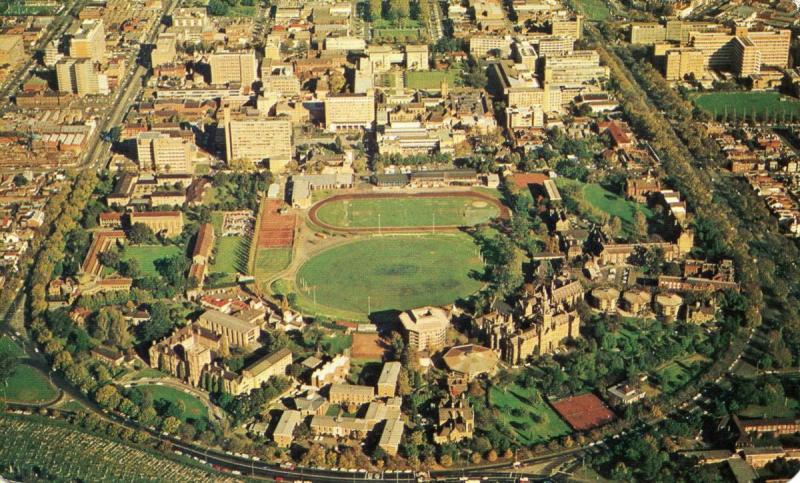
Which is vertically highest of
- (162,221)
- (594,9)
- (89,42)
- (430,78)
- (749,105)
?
(89,42)

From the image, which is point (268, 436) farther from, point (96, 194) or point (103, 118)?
point (103, 118)

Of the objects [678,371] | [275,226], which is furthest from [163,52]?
[678,371]

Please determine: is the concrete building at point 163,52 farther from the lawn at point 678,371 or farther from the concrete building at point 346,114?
the lawn at point 678,371

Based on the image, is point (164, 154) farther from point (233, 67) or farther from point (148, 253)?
point (233, 67)

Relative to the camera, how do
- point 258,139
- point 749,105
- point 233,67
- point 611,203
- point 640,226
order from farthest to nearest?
point 233,67 < point 749,105 < point 258,139 < point 611,203 < point 640,226

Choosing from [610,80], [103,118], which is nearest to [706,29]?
[610,80]

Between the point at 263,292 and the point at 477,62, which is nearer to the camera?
the point at 263,292

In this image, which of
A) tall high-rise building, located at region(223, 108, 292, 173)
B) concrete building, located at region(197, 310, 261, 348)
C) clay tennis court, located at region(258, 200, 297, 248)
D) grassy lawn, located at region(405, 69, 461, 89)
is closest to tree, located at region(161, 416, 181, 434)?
concrete building, located at region(197, 310, 261, 348)
